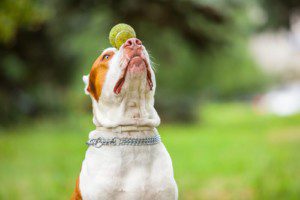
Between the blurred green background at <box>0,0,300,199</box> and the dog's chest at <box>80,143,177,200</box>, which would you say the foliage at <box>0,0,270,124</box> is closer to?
the blurred green background at <box>0,0,300,199</box>

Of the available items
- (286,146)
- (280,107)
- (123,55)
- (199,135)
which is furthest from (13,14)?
(280,107)

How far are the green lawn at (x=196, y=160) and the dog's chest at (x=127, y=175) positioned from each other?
14.8 feet

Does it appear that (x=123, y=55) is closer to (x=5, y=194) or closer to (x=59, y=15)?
Answer: (x=59, y=15)

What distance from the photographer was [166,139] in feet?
47.1

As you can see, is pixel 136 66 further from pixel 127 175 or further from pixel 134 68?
pixel 127 175

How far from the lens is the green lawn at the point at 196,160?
7.52m

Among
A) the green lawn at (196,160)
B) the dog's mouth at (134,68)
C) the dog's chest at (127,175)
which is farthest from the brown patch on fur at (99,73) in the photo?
the green lawn at (196,160)

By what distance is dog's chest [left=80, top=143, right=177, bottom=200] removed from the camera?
254 cm

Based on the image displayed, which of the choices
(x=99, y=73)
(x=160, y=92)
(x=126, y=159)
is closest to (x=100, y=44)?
(x=160, y=92)

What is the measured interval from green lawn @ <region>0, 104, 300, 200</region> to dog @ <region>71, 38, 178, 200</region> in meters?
4.50

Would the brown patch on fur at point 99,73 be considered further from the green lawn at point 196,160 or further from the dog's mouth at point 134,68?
the green lawn at point 196,160

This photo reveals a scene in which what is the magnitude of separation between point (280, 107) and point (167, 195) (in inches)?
1037

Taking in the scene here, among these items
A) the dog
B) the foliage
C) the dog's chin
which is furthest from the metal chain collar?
the foliage

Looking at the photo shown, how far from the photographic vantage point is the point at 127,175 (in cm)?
257
